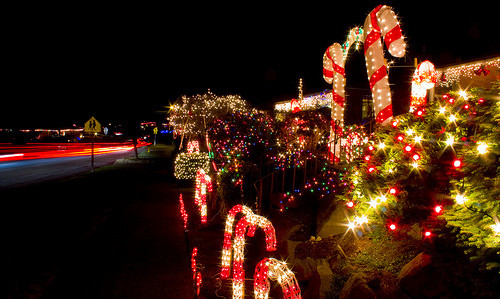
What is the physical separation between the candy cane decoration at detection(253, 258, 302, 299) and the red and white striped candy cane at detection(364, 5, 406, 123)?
4792 mm

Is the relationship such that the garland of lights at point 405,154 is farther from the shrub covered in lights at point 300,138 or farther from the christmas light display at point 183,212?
the christmas light display at point 183,212

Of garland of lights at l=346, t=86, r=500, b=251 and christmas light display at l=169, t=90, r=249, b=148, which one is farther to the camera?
christmas light display at l=169, t=90, r=249, b=148

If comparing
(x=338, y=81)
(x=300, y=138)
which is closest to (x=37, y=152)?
(x=300, y=138)

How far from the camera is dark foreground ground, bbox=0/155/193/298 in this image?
4.56 metres

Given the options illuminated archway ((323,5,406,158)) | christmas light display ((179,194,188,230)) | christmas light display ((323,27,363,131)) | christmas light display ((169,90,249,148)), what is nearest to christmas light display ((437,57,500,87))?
christmas light display ((323,27,363,131))

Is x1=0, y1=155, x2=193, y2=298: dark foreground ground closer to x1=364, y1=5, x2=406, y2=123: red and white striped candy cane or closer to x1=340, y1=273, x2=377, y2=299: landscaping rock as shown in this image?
x1=340, y1=273, x2=377, y2=299: landscaping rock

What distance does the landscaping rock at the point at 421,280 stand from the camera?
10.2 feet

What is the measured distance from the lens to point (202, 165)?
13.5 m

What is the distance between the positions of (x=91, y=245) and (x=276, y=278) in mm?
4619

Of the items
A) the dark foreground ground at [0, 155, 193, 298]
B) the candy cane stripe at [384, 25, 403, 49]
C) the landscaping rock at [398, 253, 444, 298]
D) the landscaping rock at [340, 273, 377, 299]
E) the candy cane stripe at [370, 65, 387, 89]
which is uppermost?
the candy cane stripe at [384, 25, 403, 49]

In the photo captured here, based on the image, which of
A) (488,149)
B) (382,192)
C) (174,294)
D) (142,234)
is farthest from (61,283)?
(488,149)

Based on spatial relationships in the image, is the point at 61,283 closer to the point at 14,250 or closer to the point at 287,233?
the point at 14,250

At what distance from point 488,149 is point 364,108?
17259 mm

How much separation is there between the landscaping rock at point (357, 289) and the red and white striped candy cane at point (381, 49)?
417 cm
